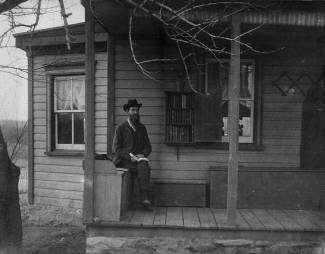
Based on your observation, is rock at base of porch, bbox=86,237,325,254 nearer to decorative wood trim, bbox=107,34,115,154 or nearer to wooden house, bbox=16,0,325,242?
wooden house, bbox=16,0,325,242

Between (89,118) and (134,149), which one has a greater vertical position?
(89,118)

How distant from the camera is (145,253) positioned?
18.8 feet

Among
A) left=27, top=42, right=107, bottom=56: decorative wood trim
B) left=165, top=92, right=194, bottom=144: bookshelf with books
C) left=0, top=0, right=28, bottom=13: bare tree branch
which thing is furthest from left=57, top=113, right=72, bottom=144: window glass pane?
left=0, top=0, right=28, bottom=13: bare tree branch

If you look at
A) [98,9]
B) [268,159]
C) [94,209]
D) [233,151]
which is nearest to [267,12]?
[233,151]

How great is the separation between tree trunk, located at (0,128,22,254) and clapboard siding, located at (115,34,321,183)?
6.77 feet

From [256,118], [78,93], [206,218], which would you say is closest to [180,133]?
[256,118]

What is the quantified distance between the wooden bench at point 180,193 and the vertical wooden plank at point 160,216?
276 millimetres

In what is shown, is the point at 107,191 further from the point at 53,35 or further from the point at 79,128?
the point at 53,35

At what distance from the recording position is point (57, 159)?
9281 mm

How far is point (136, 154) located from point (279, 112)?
2.69m

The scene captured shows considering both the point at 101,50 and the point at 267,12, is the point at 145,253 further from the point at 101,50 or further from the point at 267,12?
the point at 101,50

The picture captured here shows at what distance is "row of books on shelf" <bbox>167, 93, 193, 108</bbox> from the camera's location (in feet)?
23.8

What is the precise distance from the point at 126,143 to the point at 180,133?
→ 3.77 feet

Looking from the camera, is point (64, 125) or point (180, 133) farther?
point (64, 125)
